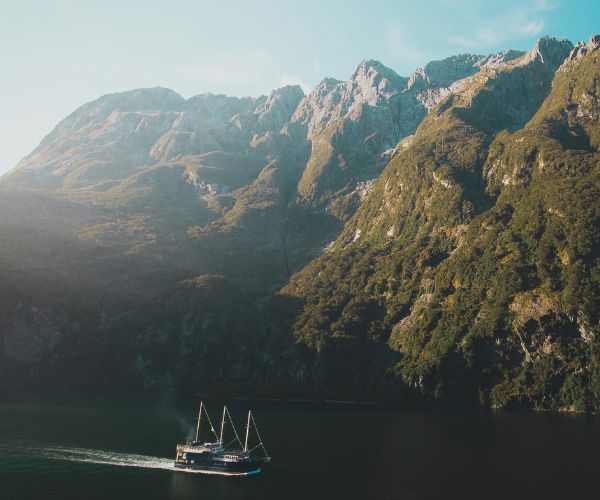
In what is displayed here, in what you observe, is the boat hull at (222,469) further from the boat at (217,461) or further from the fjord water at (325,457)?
the fjord water at (325,457)

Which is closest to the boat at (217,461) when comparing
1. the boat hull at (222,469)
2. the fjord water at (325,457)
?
the boat hull at (222,469)

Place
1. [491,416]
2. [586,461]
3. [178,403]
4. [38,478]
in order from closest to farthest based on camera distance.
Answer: [38,478] → [586,461] → [491,416] → [178,403]

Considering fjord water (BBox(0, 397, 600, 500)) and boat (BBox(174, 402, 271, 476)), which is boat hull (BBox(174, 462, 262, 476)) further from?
fjord water (BBox(0, 397, 600, 500))

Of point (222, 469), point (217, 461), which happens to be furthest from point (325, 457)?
point (217, 461)

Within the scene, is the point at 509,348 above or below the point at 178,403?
above

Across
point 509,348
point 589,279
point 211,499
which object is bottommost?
point 211,499

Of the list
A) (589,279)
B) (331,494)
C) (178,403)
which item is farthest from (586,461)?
(178,403)

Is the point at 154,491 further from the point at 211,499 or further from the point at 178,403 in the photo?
the point at 178,403

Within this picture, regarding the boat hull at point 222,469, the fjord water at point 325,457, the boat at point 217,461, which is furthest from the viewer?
the boat at point 217,461

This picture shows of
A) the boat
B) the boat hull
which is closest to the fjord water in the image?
the boat hull
